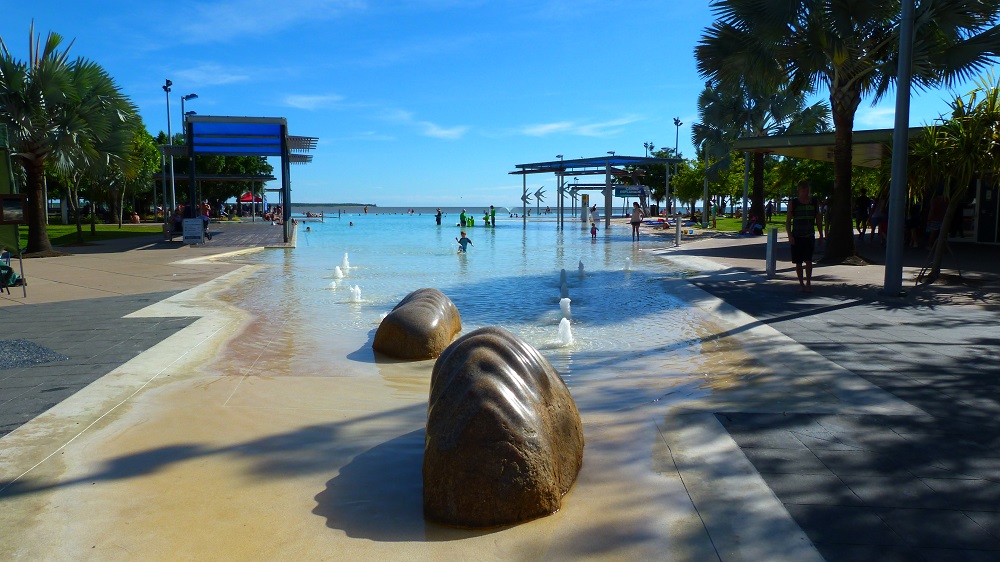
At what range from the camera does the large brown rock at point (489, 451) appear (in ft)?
11.8

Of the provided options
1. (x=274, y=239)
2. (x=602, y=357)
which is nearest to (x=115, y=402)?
(x=602, y=357)

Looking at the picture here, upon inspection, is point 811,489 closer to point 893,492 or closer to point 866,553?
point 893,492

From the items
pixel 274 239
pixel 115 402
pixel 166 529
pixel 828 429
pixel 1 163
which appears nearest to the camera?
pixel 166 529

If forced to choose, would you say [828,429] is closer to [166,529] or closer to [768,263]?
[166,529]

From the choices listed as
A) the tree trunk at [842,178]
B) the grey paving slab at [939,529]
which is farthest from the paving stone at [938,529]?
the tree trunk at [842,178]

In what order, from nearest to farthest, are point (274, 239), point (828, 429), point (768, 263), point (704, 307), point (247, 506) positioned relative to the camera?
point (247, 506), point (828, 429), point (704, 307), point (768, 263), point (274, 239)

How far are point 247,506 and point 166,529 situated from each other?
431mm

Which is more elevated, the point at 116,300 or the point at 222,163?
the point at 222,163

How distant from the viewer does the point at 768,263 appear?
1402 centimetres

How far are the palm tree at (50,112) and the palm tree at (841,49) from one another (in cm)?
1776

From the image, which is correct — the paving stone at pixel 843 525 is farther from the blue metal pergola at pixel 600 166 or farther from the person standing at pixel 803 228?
the blue metal pergola at pixel 600 166

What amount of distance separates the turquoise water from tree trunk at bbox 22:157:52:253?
6.23 m

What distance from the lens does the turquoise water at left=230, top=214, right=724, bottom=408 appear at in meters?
7.53

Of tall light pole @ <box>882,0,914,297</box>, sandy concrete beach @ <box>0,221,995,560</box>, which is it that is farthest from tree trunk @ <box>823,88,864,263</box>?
sandy concrete beach @ <box>0,221,995,560</box>
